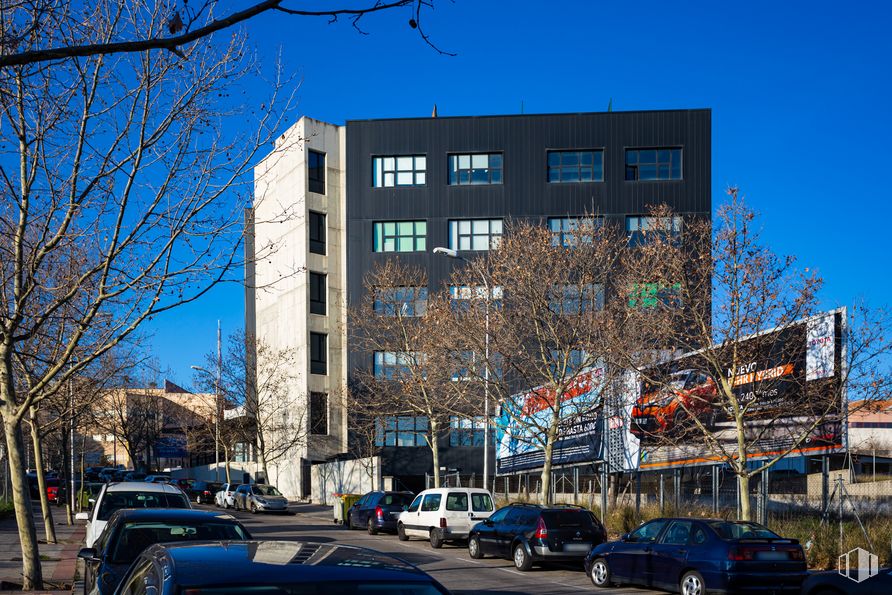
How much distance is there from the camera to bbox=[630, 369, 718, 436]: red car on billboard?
22.7 meters

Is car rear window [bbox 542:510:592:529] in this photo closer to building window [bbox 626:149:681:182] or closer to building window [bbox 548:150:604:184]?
building window [bbox 548:150:604:184]

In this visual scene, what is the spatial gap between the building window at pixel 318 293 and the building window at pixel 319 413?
477cm

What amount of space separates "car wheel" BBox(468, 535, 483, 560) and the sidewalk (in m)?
8.82

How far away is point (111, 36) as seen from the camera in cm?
1340

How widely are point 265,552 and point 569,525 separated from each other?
1649cm

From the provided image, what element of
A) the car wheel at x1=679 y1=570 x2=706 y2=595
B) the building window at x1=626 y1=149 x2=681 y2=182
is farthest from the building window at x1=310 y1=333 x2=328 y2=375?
the car wheel at x1=679 y1=570 x2=706 y2=595

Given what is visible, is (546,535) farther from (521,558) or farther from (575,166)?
(575,166)

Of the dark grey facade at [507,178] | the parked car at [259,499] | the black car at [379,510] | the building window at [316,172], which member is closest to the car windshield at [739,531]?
the black car at [379,510]

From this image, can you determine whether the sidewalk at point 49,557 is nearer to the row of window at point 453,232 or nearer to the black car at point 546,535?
the black car at point 546,535

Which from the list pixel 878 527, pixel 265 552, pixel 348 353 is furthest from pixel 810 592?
pixel 348 353

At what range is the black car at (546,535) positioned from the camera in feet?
67.3

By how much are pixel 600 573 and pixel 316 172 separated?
4190 centimetres

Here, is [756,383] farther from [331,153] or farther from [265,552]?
[331,153]

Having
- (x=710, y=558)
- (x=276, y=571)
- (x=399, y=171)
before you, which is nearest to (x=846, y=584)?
(x=710, y=558)
